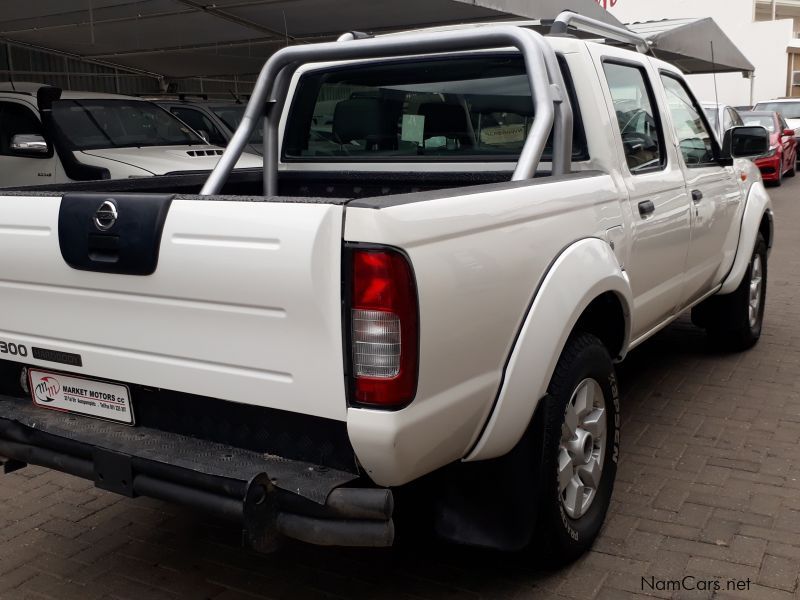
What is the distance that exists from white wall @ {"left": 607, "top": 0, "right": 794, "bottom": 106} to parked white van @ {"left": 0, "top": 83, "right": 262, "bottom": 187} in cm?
2597

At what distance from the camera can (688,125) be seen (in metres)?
4.68

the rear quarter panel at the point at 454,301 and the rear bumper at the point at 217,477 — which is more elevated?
the rear quarter panel at the point at 454,301

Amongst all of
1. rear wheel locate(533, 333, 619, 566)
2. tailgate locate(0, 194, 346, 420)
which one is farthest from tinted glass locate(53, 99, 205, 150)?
rear wheel locate(533, 333, 619, 566)

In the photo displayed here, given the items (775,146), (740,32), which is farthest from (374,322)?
(740,32)

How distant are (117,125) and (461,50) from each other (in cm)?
649

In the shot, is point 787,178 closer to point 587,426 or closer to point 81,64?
point 81,64

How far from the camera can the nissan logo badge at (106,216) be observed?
2574mm

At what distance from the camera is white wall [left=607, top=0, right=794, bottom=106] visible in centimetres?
3228

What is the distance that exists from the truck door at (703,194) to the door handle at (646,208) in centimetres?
62

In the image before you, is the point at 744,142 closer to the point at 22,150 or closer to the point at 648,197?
the point at 648,197

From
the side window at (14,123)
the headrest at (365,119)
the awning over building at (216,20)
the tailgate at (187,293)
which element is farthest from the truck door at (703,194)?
the side window at (14,123)

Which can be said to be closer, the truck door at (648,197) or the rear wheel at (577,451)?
the rear wheel at (577,451)

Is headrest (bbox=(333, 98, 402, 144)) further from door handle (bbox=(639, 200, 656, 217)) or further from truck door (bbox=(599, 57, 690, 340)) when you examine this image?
door handle (bbox=(639, 200, 656, 217))

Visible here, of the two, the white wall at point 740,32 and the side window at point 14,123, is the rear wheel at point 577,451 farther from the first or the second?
the white wall at point 740,32
